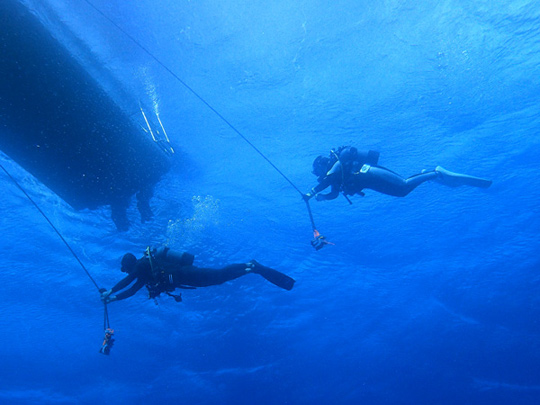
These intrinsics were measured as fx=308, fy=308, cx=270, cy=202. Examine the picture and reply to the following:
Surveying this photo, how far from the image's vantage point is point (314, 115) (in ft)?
39.0

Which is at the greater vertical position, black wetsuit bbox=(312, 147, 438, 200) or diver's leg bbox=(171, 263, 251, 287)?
black wetsuit bbox=(312, 147, 438, 200)

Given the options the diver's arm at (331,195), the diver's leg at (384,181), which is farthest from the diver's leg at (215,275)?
the diver's leg at (384,181)

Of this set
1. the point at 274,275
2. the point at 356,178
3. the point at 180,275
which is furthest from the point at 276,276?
the point at 356,178

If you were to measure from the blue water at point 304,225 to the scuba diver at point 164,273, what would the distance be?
5033 mm

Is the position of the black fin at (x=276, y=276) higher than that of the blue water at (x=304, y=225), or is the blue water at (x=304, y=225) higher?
the blue water at (x=304, y=225)

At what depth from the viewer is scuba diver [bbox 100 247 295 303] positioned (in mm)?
6555

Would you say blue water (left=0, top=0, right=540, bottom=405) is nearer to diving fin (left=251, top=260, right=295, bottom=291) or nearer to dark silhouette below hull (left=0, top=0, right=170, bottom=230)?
dark silhouette below hull (left=0, top=0, right=170, bottom=230)

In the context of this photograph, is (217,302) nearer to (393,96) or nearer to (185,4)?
(393,96)

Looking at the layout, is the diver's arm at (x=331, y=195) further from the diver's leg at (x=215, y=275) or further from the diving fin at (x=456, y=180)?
the diving fin at (x=456, y=180)

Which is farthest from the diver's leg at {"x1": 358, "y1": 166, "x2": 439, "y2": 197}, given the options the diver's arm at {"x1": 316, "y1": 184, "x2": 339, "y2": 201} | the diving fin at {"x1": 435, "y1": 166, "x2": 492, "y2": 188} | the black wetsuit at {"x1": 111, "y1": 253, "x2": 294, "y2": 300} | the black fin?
the black wetsuit at {"x1": 111, "y1": 253, "x2": 294, "y2": 300}

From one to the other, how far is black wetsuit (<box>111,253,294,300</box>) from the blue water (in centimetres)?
524

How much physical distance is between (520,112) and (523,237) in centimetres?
1328

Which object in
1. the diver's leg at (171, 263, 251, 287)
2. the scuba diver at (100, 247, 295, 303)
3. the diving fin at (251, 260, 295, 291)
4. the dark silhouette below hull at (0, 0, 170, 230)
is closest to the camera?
the dark silhouette below hull at (0, 0, 170, 230)

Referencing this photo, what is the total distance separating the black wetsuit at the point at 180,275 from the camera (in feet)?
21.5
